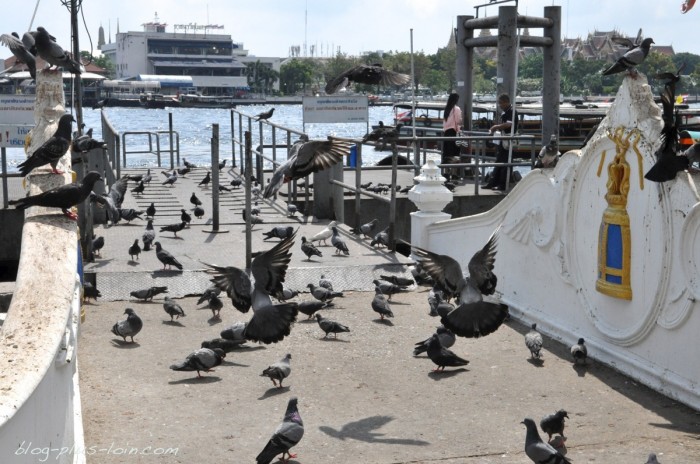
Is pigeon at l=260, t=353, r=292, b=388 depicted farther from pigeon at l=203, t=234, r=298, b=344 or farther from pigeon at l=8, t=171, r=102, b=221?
pigeon at l=8, t=171, r=102, b=221

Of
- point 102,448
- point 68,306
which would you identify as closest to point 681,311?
point 102,448

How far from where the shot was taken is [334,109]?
59.4ft

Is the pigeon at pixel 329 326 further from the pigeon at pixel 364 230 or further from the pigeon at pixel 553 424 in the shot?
the pigeon at pixel 364 230

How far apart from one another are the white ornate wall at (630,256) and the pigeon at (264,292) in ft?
9.62

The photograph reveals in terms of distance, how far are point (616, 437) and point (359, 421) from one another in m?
1.90

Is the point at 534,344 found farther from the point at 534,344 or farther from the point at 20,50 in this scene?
the point at 20,50

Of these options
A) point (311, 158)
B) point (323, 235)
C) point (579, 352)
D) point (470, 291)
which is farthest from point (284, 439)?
point (323, 235)

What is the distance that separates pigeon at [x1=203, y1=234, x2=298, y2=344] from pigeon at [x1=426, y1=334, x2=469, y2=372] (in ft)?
4.17

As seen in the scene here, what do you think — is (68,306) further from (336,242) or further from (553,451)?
(336,242)

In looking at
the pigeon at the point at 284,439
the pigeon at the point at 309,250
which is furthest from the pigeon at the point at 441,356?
the pigeon at the point at 309,250

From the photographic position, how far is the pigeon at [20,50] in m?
15.1

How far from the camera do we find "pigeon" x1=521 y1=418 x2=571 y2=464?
6.70m

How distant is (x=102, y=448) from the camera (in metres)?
7.30

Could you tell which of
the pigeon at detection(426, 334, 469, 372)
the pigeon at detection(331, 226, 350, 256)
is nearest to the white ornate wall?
the pigeon at detection(426, 334, 469, 372)
